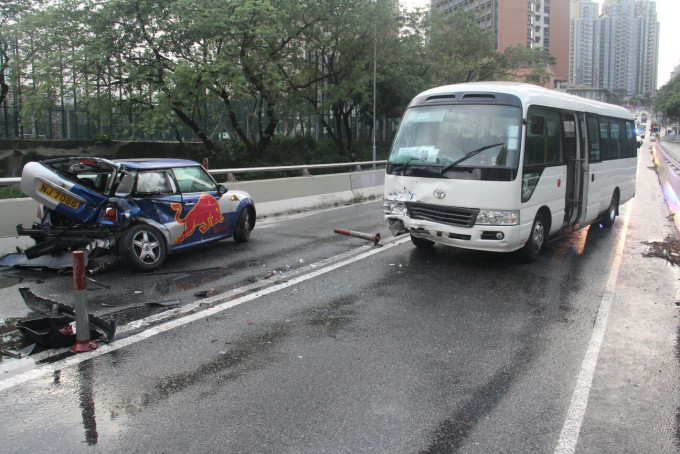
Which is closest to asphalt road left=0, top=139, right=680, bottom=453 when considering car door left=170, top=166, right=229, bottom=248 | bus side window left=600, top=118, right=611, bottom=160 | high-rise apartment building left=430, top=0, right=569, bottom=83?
car door left=170, top=166, right=229, bottom=248

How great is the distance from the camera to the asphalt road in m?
3.69

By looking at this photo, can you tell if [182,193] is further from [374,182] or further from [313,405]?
[374,182]

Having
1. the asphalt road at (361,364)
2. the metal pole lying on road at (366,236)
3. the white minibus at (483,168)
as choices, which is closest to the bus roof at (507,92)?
the white minibus at (483,168)

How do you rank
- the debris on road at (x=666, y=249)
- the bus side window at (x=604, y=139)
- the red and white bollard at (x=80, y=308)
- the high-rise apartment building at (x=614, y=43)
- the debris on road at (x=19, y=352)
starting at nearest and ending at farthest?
the debris on road at (x=19, y=352) < the red and white bollard at (x=80, y=308) < the debris on road at (x=666, y=249) < the bus side window at (x=604, y=139) < the high-rise apartment building at (x=614, y=43)

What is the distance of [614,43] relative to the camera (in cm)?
19625

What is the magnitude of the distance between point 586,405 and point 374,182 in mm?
16206

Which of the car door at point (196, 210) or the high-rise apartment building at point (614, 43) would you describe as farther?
the high-rise apartment building at point (614, 43)

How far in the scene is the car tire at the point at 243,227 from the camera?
10289 mm

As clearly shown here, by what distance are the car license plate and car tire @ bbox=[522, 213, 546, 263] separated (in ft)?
22.0

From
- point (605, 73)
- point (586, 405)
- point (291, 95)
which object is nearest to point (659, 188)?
point (291, 95)

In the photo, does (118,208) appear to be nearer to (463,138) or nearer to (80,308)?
(80,308)

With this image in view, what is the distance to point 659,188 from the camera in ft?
79.6

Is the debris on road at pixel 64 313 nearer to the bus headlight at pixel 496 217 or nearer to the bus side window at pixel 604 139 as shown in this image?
the bus headlight at pixel 496 217

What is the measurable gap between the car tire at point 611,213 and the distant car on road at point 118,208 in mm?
9015
